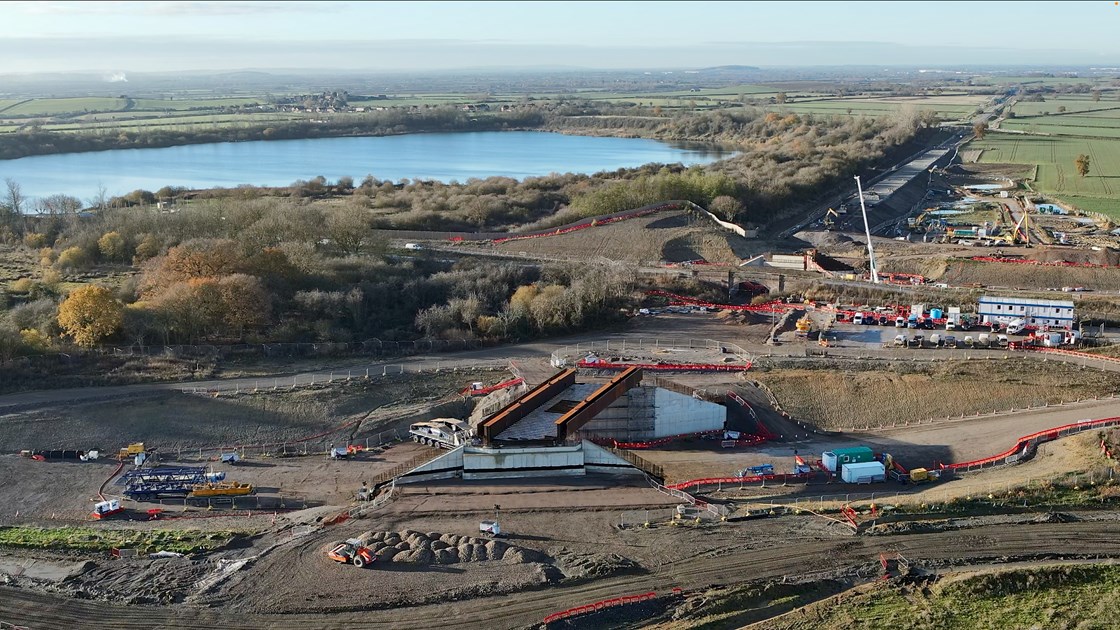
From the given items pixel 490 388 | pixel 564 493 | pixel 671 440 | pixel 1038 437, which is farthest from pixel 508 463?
pixel 1038 437

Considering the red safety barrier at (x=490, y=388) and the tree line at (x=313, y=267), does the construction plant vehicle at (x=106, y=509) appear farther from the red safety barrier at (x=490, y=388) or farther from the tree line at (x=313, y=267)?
the tree line at (x=313, y=267)

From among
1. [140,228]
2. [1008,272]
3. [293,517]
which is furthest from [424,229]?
[293,517]

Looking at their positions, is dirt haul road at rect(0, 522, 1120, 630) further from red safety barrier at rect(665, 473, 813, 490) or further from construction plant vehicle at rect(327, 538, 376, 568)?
red safety barrier at rect(665, 473, 813, 490)

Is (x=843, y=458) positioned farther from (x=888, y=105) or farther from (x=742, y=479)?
(x=888, y=105)

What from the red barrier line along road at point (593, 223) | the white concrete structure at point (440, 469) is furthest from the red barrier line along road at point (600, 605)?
the red barrier line along road at point (593, 223)

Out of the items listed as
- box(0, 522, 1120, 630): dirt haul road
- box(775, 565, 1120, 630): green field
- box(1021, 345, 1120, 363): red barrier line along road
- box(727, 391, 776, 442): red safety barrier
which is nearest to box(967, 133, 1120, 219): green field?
box(1021, 345, 1120, 363): red barrier line along road

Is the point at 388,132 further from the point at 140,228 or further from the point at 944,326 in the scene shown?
the point at 944,326
